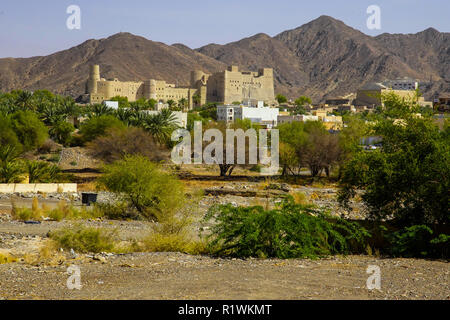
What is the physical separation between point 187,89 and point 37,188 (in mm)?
123176

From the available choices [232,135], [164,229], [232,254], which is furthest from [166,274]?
[232,135]

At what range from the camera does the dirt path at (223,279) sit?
8.96 metres

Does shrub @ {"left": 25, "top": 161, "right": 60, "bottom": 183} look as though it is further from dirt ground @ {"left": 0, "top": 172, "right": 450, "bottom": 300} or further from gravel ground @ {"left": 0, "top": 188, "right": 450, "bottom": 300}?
gravel ground @ {"left": 0, "top": 188, "right": 450, "bottom": 300}

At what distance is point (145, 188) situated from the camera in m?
20.7

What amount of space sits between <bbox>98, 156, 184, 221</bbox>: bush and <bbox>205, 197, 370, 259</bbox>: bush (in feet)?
21.7

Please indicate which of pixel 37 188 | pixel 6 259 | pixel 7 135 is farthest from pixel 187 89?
pixel 6 259

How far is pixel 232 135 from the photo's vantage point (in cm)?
4391

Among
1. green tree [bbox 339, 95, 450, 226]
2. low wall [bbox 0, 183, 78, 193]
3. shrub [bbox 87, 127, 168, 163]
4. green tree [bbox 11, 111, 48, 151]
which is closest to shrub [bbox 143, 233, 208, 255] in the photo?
green tree [bbox 339, 95, 450, 226]

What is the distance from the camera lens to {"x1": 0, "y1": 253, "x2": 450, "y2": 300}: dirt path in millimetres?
8961

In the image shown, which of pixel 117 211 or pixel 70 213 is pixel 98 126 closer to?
pixel 117 211

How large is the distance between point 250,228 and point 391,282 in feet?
12.1

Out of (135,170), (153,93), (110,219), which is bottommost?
(110,219)
